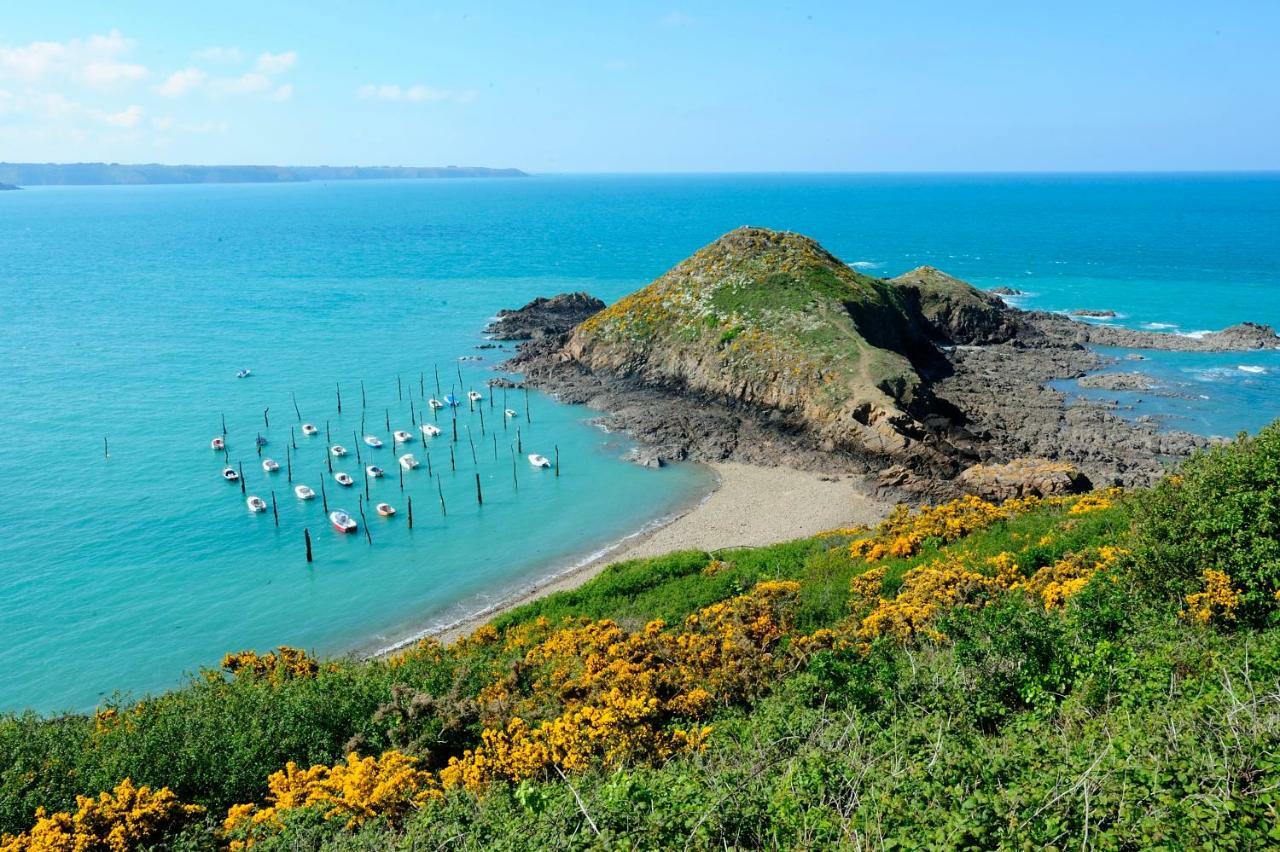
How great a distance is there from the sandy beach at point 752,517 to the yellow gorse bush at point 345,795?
22470mm

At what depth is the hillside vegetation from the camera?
Answer: 12.1 m

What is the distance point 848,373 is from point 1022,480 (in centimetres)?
1777

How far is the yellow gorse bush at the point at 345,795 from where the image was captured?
55.6 feet

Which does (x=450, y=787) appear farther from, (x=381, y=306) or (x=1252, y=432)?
(x=381, y=306)

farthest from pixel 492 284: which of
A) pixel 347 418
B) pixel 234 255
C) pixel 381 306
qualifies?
pixel 234 255

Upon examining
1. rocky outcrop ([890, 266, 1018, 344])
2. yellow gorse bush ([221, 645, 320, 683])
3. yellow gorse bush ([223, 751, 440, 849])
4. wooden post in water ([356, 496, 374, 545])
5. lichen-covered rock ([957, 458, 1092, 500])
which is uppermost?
rocky outcrop ([890, 266, 1018, 344])

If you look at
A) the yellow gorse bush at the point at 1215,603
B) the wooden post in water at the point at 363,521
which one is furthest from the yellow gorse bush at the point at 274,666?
the yellow gorse bush at the point at 1215,603

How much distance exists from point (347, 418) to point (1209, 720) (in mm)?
66024

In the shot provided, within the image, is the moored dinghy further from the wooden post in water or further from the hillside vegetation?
the hillside vegetation

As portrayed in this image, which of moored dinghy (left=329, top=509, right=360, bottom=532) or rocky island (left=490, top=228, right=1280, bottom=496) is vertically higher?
rocky island (left=490, top=228, right=1280, bottom=496)

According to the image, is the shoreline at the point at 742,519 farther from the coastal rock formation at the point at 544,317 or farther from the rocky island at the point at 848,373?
the coastal rock formation at the point at 544,317

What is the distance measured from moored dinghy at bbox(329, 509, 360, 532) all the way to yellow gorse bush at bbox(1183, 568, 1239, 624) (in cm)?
4410

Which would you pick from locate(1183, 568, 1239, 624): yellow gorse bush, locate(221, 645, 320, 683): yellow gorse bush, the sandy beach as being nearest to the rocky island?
the sandy beach

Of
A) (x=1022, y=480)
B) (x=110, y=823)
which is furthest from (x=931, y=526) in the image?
(x=110, y=823)
